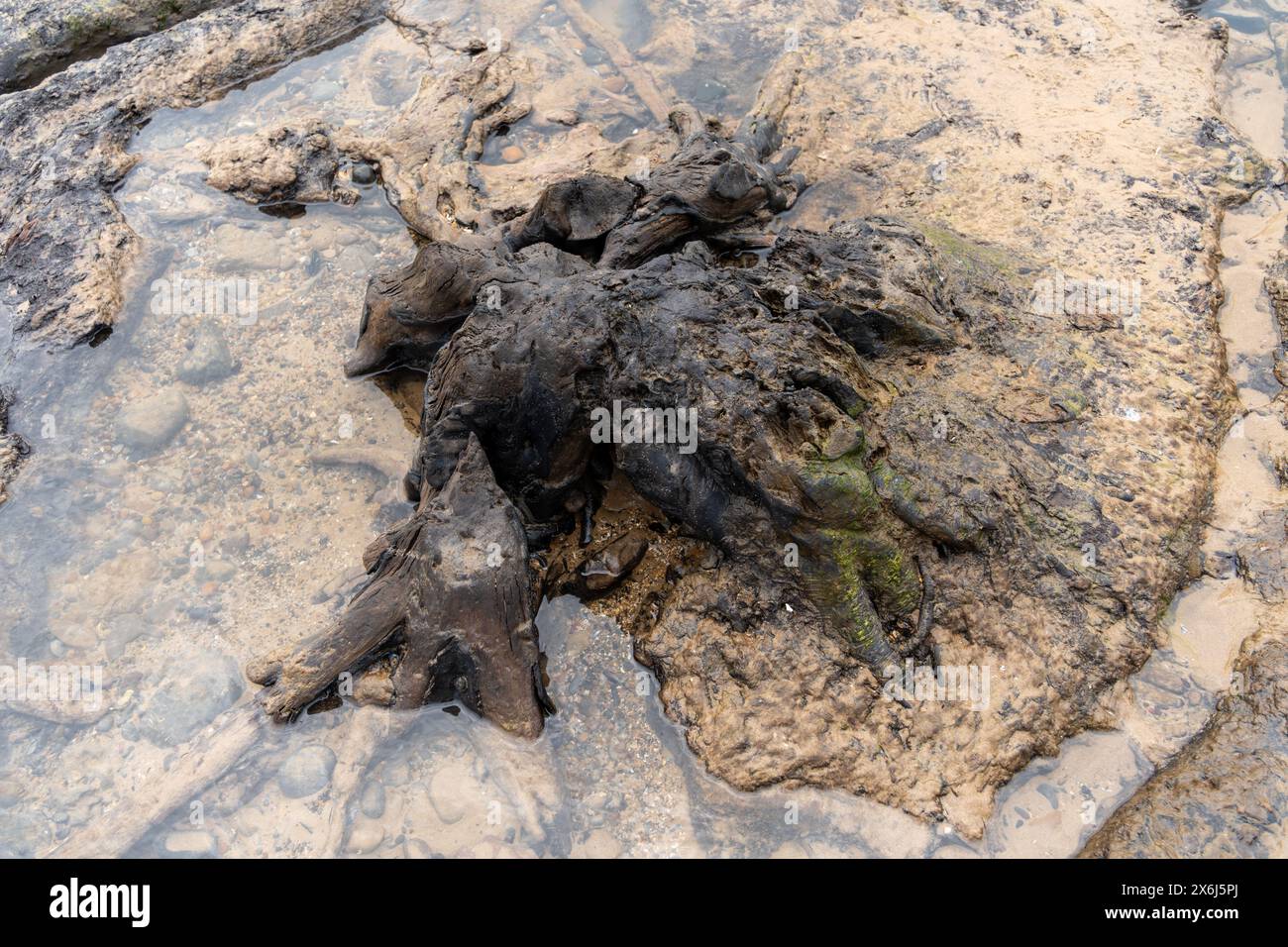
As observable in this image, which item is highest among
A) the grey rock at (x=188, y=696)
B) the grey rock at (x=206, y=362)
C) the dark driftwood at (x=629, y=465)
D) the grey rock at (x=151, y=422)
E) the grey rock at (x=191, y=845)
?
the dark driftwood at (x=629, y=465)

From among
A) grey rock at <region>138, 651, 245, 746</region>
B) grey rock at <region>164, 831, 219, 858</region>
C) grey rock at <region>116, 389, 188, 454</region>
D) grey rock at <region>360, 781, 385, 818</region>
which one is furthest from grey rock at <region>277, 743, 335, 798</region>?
grey rock at <region>116, 389, 188, 454</region>

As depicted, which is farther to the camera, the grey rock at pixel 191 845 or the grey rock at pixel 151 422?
the grey rock at pixel 151 422

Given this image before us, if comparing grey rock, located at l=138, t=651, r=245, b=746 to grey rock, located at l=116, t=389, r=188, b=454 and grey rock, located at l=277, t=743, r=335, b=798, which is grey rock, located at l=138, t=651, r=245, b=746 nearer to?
grey rock, located at l=277, t=743, r=335, b=798

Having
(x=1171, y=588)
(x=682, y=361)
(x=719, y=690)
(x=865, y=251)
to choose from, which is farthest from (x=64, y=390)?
(x=1171, y=588)

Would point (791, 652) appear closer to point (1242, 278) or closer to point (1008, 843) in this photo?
point (1008, 843)

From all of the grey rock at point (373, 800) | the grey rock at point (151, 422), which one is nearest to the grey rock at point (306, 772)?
the grey rock at point (373, 800)

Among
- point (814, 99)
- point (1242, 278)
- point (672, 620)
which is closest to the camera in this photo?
point (672, 620)

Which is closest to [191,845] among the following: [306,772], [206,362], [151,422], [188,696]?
[306,772]

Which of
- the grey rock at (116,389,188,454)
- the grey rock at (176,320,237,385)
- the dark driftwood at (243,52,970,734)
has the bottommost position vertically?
the grey rock at (116,389,188,454)

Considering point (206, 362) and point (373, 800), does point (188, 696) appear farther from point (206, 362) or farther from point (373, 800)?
point (206, 362)

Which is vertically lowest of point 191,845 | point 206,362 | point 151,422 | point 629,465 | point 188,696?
point 191,845

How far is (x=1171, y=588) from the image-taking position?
408 centimetres

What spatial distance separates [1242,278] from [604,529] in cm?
402

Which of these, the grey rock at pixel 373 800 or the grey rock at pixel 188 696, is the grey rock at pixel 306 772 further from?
the grey rock at pixel 188 696
